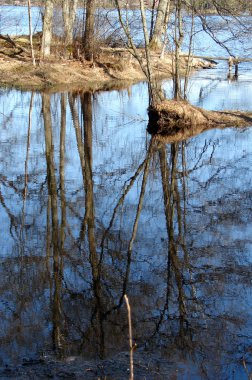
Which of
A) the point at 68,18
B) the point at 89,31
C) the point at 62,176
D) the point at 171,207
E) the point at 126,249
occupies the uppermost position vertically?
the point at 68,18

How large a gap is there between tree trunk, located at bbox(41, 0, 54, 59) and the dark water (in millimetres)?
12939

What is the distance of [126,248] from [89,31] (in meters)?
23.1

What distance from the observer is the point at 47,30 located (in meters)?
28.4

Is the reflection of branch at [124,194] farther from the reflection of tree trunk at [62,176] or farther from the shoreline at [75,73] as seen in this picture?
the shoreline at [75,73]

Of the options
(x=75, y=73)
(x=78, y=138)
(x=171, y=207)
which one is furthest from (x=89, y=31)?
(x=171, y=207)

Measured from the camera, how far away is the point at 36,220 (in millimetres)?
9227

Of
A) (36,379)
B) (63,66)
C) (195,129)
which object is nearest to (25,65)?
(63,66)

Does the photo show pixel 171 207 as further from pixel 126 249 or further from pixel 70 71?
pixel 70 71

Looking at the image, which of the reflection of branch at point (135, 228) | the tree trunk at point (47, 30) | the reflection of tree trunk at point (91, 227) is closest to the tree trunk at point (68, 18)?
the tree trunk at point (47, 30)

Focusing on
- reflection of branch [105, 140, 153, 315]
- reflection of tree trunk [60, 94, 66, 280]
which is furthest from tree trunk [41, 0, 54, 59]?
reflection of branch [105, 140, 153, 315]

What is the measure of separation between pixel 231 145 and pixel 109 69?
1593 centimetres

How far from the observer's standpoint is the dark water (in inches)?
229

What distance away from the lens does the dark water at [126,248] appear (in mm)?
5809

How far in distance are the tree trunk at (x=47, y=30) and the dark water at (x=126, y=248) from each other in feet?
42.5
